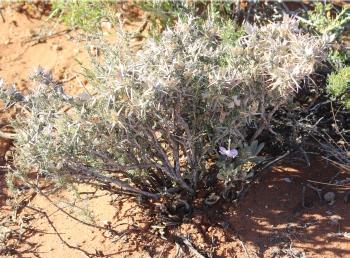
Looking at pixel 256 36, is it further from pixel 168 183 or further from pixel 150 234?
pixel 150 234

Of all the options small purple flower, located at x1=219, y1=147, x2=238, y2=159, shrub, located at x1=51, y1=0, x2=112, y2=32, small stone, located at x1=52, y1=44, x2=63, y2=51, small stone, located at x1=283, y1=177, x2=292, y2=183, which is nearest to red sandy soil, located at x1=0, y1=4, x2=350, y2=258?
small stone, located at x1=283, y1=177, x2=292, y2=183

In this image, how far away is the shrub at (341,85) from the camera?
2.68m

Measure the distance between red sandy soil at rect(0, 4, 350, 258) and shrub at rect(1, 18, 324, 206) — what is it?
0.31 meters

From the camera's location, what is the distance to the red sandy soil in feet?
8.66

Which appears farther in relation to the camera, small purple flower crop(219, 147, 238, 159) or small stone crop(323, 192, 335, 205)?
small stone crop(323, 192, 335, 205)

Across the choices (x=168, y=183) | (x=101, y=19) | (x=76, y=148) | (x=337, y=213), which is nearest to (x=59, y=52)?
(x=101, y=19)

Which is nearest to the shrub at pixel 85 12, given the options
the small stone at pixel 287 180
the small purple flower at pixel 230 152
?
the small purple flower at pixel 230 152

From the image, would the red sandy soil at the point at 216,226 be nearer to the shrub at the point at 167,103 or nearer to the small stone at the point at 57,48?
the shrub at the point at 167,103

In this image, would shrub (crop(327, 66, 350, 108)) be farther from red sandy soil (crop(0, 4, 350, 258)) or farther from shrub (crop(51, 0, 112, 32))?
shrub (crop(51, 0, 112, 32))

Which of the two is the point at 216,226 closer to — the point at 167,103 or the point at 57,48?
the point at 167,103

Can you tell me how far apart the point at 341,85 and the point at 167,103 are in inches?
38.1

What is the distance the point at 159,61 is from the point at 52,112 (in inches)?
20.4

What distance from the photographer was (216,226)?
2723mm

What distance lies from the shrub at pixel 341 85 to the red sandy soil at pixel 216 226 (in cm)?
39
